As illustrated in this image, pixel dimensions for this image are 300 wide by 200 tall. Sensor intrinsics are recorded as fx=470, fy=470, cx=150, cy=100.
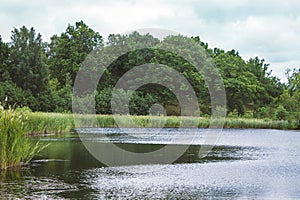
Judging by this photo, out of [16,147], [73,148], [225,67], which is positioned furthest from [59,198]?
[225,67]

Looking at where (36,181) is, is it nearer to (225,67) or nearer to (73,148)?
(73,148)

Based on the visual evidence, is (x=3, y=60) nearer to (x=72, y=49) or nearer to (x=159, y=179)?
(x=72, y=49)

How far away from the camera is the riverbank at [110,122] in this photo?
A: 87.3 ft

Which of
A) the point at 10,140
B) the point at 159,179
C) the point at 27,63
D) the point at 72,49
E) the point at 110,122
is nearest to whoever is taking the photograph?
the point at 159,179

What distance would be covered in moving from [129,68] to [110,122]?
83.2 ft

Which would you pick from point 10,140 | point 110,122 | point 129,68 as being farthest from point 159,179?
point 129,68

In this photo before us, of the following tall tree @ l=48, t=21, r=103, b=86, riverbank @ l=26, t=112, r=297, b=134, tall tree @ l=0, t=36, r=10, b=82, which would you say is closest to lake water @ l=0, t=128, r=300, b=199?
riverbank @ l=26, t=112, r=297, b=134

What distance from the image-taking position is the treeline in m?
46.4

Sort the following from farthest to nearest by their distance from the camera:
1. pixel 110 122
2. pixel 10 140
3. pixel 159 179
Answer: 1. pixel 110 122
2. pixel 10 140
3. pixel 159 179

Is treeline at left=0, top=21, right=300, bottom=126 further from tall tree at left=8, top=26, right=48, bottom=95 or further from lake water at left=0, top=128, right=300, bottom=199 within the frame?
lake water at left=0, top=128, right=300, bottom=199

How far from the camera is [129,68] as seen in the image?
6316 centimetres

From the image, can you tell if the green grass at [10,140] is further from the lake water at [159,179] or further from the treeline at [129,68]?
the treeline at [129,68]

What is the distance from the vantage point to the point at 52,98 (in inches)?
1849

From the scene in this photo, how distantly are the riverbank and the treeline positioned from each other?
3.00m
